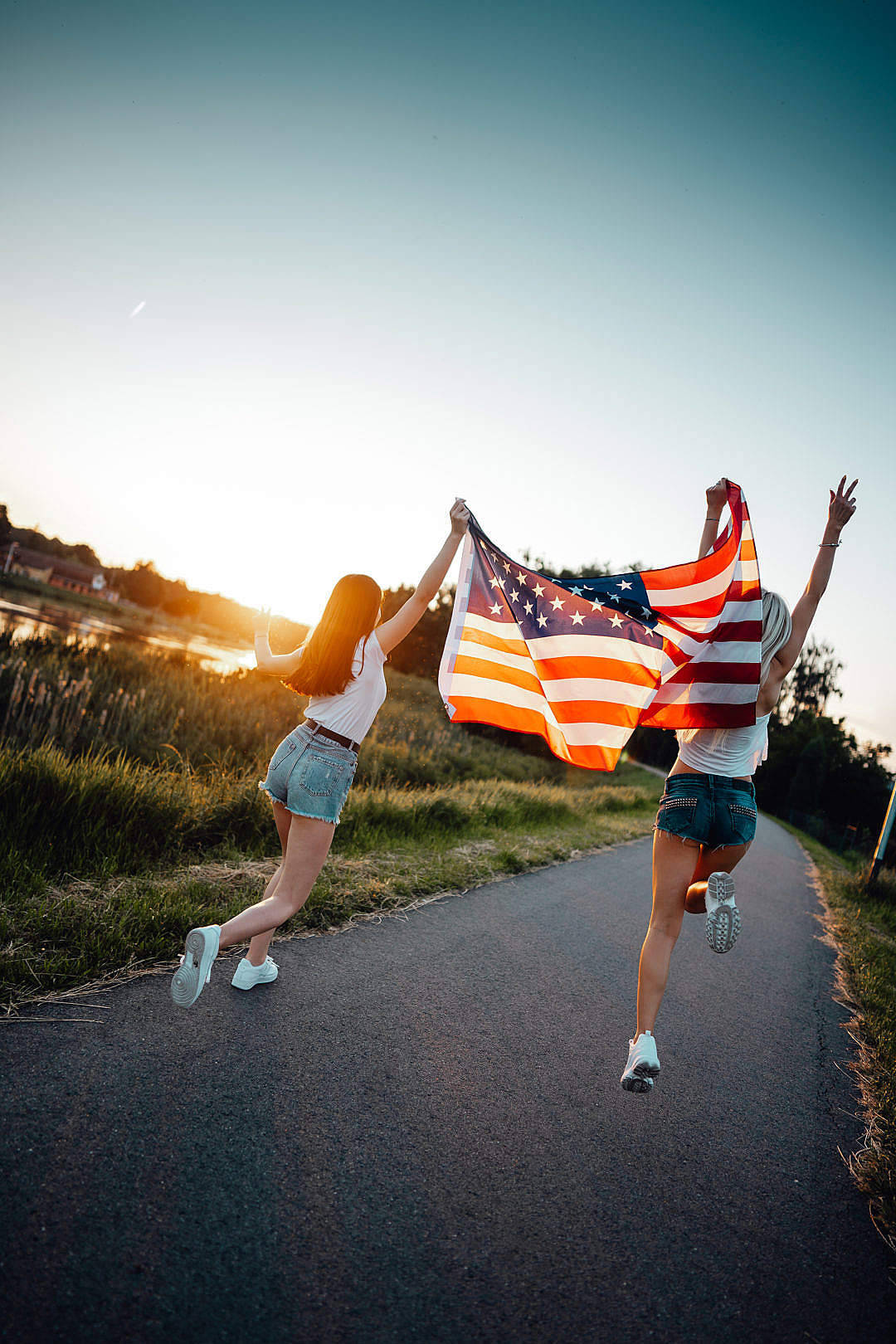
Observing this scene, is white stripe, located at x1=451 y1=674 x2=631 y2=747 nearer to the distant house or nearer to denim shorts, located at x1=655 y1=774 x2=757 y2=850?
denim shorts, located at x1=655 y1=774 x2=757 y2=850

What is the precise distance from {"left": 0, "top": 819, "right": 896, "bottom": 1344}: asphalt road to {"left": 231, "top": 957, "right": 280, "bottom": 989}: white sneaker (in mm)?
87

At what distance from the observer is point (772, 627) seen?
356 cm

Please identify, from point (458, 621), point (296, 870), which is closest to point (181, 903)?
point (296, 870)

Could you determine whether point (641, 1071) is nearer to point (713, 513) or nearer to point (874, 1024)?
point (713, 513)

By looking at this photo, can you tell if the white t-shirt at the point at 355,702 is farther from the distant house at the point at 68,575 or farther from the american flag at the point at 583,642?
the distant house at the point at 68,575

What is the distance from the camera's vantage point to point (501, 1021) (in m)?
3.83

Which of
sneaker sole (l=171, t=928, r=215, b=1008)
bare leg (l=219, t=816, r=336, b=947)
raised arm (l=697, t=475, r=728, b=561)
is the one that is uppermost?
raised arm (l=697, t=475, r=728, b=561)

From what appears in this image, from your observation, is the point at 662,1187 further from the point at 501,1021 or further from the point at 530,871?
the point at 530,871

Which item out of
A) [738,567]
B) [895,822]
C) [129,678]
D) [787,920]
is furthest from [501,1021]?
[895,822]

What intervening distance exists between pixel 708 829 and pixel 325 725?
1.87m

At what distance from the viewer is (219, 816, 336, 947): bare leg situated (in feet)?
10.3

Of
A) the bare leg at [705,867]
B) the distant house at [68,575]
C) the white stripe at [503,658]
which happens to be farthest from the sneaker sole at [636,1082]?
the distant house at [68,575]

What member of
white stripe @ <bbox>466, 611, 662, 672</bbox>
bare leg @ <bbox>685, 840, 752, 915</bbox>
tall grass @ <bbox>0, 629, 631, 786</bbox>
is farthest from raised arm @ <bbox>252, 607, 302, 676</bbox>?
tall grass @ <bbox>0, 629, 631, 786</bbox>

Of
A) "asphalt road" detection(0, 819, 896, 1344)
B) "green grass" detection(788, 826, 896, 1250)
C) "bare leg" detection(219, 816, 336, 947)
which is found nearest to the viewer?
"asphalt road" detection(0, 819, 896, 1344)
